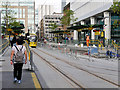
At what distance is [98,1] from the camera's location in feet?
190

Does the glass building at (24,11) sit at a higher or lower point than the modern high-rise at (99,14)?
higher

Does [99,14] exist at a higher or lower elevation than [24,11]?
lower

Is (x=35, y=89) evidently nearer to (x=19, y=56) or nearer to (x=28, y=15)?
(x=19, y=56)

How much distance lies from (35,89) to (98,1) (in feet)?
172

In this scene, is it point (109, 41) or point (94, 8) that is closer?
point (109, 41)

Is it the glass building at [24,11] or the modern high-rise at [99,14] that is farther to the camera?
the glass building at [24,11]

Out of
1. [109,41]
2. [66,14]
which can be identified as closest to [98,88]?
[109,41]

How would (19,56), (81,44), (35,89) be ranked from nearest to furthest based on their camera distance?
(35,89)
(19,56)
(81,44)

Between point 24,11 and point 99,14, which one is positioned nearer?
point 99,14

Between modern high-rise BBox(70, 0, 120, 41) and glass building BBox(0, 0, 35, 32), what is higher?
glass building BBox(0, 0, 35, 32)

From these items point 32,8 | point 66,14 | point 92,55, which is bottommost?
point 92,55

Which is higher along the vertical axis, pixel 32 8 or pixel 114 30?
pixel 32 8

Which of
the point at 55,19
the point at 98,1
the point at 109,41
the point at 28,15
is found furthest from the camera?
the point at 55,19

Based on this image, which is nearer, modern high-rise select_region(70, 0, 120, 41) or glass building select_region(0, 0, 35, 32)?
modern high-rise select_region(70, 0, 120, 41)
